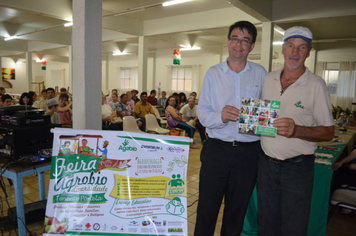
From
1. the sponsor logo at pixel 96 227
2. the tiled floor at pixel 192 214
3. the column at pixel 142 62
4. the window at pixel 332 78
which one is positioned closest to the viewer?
the sponsor logo at pixel 96 227

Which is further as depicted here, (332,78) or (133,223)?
(332,78)

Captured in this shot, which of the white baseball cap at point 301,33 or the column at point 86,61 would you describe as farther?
the column at point 86,61

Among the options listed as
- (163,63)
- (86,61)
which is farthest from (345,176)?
(163,63)

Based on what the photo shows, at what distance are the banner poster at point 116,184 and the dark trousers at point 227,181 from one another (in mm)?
243

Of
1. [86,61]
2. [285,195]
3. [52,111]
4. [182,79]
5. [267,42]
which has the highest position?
[267,42]

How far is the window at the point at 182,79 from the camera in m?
16.6

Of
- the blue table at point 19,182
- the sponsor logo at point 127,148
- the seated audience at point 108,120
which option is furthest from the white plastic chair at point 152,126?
the sponsor logo at point 127,148

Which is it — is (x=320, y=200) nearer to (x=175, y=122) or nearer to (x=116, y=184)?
(x=116, y=184)

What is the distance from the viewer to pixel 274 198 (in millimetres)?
1777

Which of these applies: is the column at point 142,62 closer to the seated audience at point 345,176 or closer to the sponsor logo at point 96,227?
the seated audience at point 345,176

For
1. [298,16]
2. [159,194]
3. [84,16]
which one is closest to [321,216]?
[159,194]

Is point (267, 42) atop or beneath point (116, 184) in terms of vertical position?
atop

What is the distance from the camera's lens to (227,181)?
1920 millimetres

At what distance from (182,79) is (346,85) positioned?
878cm
